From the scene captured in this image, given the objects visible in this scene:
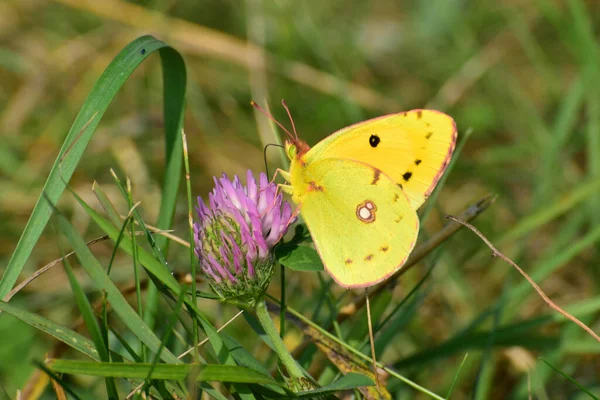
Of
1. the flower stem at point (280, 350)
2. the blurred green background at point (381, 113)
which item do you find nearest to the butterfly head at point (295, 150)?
the flower stem at point (280, 350)

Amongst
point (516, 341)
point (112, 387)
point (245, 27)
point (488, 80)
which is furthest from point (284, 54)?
point (112, 387)

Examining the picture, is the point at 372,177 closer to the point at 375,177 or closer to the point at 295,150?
the point at 375,177

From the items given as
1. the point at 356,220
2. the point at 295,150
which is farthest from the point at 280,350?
the point at 295,150

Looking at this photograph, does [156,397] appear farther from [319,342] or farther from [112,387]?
[319,342]

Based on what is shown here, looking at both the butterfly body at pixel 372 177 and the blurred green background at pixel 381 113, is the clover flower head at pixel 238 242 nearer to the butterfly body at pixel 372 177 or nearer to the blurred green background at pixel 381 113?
the butterfly body at pixel 372 177

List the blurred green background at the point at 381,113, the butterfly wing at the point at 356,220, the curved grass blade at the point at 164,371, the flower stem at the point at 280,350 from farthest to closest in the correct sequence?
the blurred green background at the point at 381,113, the butterfly wing at the point at 356,220, the flower stem at the point at 280,350, the curved grass blade at the point at 164,371

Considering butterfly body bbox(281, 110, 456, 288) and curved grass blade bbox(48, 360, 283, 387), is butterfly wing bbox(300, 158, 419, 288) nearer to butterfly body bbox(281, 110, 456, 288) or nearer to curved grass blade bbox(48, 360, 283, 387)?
butterfly body bbox(281, 110, 456, 288)

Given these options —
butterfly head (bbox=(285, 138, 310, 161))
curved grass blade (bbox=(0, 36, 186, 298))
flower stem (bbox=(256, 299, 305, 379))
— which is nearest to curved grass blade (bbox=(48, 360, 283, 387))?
flower stem (bbox=(256, 299, 305, 379))
